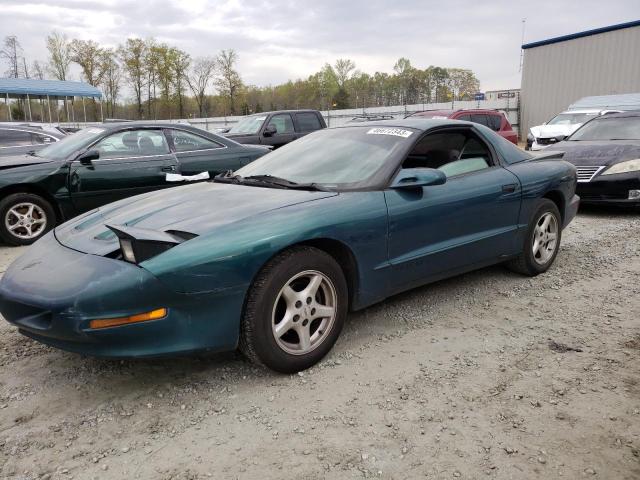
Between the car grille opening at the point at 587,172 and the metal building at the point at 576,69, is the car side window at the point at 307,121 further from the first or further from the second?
the metal building at the point at 576,69

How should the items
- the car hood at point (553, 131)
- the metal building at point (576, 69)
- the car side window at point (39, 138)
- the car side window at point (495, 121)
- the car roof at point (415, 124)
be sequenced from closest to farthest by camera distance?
the car roof at point (415, 124) < the car side window at point (39, 138) < the car side window at point (495, 121) < the car hood at point (553, 131) < the metal building at point (576, 69)

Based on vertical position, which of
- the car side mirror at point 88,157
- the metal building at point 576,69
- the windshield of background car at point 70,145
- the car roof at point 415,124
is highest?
the metal building at point 576,69

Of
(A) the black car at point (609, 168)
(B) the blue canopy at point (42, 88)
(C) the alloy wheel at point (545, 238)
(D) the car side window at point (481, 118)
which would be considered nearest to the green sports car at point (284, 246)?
(C) the alloy wheel at point (545, 238)

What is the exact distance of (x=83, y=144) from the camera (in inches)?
249

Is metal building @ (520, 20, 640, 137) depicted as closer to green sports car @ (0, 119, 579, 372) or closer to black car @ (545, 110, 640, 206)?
black car @ (545, 110, 640, 206)

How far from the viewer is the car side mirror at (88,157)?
20.2 ft

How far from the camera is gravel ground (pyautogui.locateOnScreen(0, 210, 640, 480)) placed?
2.13 m

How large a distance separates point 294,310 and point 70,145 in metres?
5.02

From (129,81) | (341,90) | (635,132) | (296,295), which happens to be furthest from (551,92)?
(341,90)

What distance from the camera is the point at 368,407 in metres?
2.54

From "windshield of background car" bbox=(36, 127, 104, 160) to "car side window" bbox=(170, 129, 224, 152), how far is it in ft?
3.00

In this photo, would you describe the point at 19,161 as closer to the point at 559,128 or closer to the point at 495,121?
the point at 495,121

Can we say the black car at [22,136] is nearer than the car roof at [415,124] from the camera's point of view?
No

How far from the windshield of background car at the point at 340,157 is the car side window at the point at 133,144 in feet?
10.2
